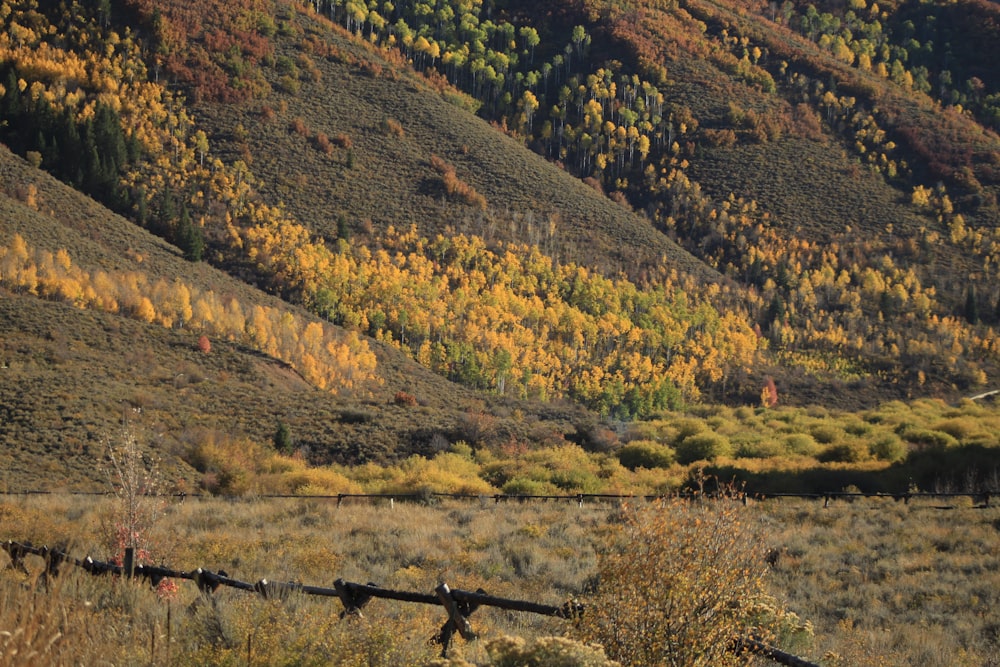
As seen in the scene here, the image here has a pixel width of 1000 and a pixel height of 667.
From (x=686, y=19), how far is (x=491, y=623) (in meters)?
196

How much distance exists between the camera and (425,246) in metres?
87.2

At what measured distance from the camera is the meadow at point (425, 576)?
18.1ft

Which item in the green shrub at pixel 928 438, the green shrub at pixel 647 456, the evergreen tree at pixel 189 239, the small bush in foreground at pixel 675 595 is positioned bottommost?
the evergreen tree at pixel 189 239

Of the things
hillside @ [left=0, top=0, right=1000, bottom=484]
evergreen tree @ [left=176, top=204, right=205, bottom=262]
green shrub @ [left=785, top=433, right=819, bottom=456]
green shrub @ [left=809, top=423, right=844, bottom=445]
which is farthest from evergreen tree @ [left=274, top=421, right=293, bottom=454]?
evergreen tree @ [left=176, top=204, right=205, bottom=262]

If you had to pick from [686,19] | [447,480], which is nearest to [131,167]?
[447,480]

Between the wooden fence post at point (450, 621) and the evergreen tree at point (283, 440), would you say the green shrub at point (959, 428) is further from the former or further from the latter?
the wooden fence post at point (450, 621)

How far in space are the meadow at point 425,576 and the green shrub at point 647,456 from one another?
1284 centimetres

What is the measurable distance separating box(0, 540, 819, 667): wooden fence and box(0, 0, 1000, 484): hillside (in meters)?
23.1

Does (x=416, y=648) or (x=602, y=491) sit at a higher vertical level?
(x=416, y=648)

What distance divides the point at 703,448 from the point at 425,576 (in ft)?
92.3

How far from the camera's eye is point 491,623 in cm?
848

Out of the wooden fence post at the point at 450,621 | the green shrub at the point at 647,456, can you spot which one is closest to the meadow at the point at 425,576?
the wooden fence post at the point at 450,621

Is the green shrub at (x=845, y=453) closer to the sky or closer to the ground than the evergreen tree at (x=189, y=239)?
closer to the sky

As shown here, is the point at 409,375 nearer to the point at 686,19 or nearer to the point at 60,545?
the point at 60,545
